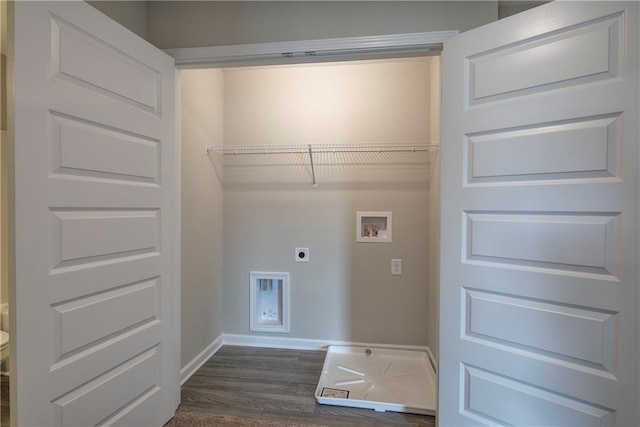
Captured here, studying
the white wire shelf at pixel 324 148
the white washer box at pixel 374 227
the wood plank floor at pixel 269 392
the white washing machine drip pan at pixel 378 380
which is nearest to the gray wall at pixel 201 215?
the white wire shelf at pixel 324 148

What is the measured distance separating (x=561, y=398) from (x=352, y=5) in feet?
6.87

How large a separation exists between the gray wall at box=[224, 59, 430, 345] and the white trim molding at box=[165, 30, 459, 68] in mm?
914

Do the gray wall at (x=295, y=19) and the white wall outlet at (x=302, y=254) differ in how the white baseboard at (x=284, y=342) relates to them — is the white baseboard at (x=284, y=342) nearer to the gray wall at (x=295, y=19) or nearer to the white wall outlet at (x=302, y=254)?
the white wall outlet at (x=302, y=254)

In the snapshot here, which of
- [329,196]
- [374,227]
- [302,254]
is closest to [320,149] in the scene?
[329,196]

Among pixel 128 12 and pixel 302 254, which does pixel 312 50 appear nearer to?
pixel 128 12

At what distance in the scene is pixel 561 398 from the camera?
1.19 m

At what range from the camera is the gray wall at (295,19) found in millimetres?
1523

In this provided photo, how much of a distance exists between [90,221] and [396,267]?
212 centimetres

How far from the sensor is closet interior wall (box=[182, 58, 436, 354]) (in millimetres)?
2475

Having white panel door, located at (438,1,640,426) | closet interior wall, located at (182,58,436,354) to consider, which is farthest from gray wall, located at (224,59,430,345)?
white panel door, located at (438,1,640,426)

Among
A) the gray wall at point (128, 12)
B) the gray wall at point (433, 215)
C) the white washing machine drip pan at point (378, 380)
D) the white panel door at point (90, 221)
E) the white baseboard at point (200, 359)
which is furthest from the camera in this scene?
the gray wall at point (433, 215)

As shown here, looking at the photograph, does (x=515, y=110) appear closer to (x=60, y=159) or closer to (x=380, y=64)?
(x=380, y=64)

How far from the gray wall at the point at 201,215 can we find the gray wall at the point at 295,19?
1.49 ft

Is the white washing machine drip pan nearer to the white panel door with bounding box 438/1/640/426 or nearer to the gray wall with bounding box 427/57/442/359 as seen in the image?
the gray wall with bounding box 427/57/442/359
